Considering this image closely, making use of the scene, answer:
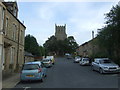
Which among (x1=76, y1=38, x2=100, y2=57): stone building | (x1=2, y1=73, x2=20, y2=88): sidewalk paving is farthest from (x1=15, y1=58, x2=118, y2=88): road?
(x1=76, y1=38, x2=100, y2=57): stone building

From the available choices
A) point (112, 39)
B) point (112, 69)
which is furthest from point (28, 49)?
point (112, 69)

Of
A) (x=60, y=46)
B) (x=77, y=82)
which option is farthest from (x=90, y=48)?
(x=77, y=82)

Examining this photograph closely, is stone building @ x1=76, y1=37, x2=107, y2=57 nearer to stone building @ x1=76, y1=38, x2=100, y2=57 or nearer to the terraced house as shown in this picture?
stone building @ x1=76, y1=38, x2=100, y2=57

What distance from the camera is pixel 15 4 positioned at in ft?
87.4

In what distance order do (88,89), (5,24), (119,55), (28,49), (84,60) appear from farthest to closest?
1. (28,49)
2. (84,60)
3. (119,55)
4. (5,24)
5. (88,89)

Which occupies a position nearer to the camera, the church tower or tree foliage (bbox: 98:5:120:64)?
tree foliage (bbox: 98:5:120:64)

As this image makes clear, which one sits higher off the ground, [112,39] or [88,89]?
[112,39]

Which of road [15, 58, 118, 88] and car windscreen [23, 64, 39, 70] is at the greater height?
car windscreen [23, 64, 39, 70]

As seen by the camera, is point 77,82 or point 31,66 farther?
point 31,66

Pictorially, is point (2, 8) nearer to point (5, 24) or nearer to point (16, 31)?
point (5, 24)

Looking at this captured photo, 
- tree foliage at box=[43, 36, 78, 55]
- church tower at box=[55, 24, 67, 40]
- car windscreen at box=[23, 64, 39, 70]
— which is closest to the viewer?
car windscreen at box=[23, 64, 39, 70]

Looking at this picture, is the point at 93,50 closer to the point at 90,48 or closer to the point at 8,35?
the point at 90,48

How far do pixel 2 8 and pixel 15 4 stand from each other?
7.89 meters

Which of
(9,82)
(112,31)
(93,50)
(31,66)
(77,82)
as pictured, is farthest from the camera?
(93,50)
